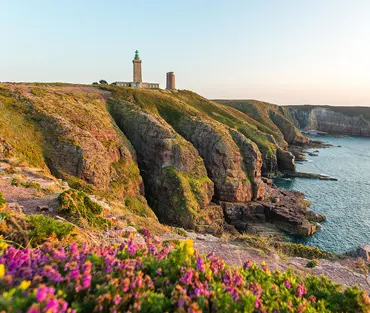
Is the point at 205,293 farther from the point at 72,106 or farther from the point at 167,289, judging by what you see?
the point at 72,106

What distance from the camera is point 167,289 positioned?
4879 millimetres

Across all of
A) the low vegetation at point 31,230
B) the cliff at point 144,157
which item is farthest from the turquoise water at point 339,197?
the low vegetation at point 31,230

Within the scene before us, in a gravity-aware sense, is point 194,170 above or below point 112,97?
below

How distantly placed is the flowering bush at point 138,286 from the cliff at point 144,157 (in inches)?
1052

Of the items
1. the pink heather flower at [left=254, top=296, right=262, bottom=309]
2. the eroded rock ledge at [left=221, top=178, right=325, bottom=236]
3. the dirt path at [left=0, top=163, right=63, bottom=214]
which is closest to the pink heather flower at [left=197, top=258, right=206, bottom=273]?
the pink heather flower at [left=254, top=296, right=262, bottom=309]

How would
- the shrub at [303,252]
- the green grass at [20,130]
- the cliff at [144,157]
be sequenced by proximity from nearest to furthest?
1. the shrub at [303,252]
2. the green grass at [20,130]
3. the cliff at [144,157]

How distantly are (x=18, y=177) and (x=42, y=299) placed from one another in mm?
19054

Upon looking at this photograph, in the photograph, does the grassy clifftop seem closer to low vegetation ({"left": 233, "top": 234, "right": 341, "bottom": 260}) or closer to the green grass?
the green grass

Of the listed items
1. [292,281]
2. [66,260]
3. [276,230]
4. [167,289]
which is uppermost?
[66,260]

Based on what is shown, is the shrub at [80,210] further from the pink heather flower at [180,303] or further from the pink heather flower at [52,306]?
the pink heather flower at [52,306]

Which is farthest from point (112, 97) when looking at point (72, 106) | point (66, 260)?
point (66, 260)

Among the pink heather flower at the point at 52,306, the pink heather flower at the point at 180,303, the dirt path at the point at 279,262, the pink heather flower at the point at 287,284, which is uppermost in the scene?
the pink heather flower at the point at 52,306

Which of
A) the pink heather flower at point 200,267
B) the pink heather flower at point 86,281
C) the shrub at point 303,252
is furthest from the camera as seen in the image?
the shrub at point 303,252

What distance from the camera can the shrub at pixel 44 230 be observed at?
7695 millimetres
